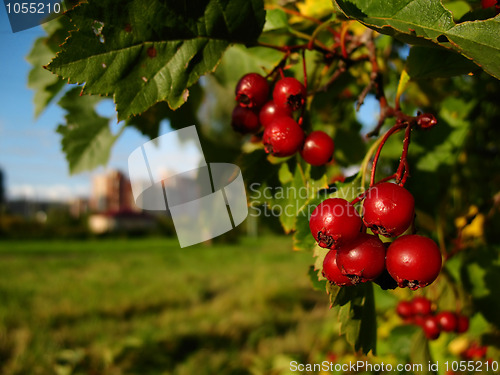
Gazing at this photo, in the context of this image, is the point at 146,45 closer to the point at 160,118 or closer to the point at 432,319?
the point at 160,118

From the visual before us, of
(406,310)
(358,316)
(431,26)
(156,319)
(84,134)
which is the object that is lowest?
(156,319)

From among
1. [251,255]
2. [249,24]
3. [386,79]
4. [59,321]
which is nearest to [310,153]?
[249,24]

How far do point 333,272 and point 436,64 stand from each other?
444 mm

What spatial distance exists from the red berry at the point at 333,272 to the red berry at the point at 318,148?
9.6 inches

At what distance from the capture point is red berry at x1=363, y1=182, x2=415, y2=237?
0.58 m

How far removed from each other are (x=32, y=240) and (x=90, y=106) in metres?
16.7

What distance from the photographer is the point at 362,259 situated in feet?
1.97

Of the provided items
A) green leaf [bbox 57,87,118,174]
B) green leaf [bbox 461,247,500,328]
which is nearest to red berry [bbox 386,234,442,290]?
green leaf [bbox 461,247,500,328]

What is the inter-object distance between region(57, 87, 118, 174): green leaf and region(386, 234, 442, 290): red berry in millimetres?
1084

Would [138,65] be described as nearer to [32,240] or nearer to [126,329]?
[126,329]

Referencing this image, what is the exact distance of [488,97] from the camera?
1.40 meters

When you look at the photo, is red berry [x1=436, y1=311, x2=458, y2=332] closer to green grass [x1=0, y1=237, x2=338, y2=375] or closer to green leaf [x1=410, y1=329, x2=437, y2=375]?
green leaf [x1=410, y1=329, x2=437, y2=375]

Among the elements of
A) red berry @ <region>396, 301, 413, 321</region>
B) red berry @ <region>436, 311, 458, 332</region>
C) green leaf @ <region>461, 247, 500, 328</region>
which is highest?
green leaf @ <region>461, 247, 500, 328</region>

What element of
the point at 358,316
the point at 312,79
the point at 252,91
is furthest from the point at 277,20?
the point at 358,316
